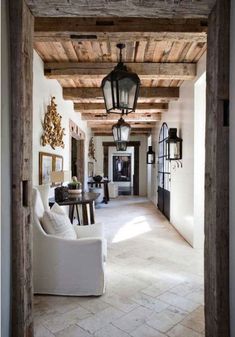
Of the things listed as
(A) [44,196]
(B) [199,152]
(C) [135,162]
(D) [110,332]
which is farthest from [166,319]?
(C) [135,162]

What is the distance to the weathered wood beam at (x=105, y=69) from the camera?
3598mm

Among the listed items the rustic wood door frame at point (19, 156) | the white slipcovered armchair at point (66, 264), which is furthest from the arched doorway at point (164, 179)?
the rustic wood door frame at point (19, 156)

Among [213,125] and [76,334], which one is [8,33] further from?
[76,334]

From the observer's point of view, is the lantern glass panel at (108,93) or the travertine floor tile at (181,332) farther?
the lantern glass panel at (108,93)

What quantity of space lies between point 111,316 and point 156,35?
103 inches

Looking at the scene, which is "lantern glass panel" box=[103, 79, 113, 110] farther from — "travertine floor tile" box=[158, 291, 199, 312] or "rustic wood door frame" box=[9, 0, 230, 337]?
"travertine floor tile" box=[158, 291, 199, 312]

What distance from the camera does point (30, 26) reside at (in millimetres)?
1476

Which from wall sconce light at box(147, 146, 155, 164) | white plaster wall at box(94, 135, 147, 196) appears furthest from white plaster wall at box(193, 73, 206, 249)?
white plaster wall at box(94, 135, 147, 196)

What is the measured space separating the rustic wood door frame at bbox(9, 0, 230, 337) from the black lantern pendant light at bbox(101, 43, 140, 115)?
3.39 feet

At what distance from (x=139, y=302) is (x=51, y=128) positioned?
261cm

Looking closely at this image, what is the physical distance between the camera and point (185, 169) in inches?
175

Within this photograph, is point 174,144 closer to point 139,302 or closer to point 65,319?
point 139,302

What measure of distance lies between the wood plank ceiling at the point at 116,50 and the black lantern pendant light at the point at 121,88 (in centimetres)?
47

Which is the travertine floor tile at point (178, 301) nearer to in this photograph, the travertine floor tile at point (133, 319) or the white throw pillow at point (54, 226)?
the travertine floor tile at point (133, 319)
